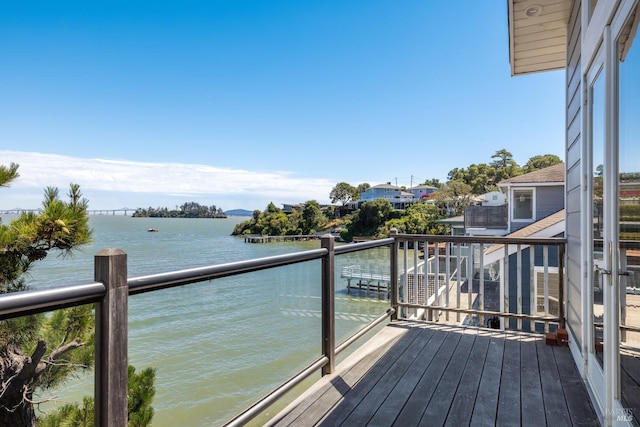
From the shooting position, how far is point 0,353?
48.3 inches

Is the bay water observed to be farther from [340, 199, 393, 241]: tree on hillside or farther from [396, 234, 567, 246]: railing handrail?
[340, 199, 393, 241]: tree on hillside

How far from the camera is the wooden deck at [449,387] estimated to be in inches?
78.6

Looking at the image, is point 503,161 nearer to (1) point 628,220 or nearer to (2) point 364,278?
(2) point 364,278

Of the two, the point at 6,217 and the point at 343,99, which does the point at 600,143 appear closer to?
the point at 6,217

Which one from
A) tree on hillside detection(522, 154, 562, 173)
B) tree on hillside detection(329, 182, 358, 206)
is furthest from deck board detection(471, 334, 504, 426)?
tree on hillside detection(329, 182, 358, 206)

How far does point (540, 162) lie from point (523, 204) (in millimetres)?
40178

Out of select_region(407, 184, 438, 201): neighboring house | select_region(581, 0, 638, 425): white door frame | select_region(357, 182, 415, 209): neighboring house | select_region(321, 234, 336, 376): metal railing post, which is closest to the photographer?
select_region(581, 0, 638, 425): white door frame

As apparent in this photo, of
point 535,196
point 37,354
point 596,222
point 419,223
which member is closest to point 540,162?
point 419,223

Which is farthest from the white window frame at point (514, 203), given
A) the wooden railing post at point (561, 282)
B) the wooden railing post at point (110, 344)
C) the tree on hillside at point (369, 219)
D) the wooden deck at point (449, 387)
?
the tree on hillside at point (369, 219)

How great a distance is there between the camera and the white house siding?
266cm

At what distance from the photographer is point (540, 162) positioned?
46500mm

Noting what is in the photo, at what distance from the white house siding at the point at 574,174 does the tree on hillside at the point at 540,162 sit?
4895cm

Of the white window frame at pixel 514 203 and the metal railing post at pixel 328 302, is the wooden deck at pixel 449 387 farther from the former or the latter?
the white window frame at pixel 514 203

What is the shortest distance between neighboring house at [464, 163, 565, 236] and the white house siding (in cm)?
838
